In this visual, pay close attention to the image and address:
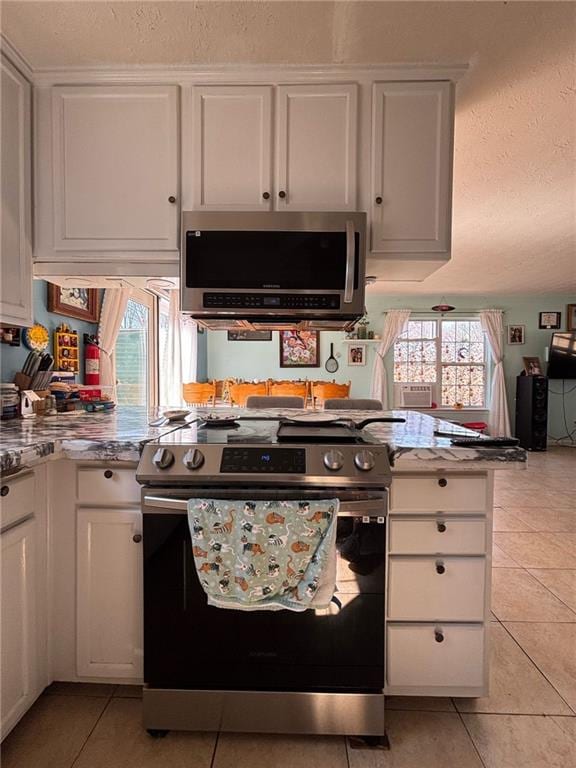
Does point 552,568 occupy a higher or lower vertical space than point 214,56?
lower

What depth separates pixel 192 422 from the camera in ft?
6.15

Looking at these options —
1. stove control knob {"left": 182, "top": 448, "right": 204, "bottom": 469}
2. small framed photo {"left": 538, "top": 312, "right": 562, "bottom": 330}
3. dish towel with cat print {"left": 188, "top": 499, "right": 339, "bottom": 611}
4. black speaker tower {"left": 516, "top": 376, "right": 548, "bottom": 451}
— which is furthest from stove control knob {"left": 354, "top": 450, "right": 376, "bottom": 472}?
small framed photo {"left": 538, "top": 312, "right": 562, "bottom": 330}

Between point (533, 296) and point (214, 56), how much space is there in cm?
677

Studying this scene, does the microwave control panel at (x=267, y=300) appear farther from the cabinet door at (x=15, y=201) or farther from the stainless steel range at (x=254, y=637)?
the cabinet door at (x=15, y=201)

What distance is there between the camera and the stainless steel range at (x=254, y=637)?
4.33 ft

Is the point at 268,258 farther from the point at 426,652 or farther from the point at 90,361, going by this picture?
the point at 90,361

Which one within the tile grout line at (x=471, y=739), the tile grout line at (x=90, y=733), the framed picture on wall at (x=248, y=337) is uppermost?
the framed picture on wall at (x=248, y=337)

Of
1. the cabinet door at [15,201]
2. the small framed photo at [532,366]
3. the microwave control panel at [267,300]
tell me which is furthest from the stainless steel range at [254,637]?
the small framed photo at [532,366]

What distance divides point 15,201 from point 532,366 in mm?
7133

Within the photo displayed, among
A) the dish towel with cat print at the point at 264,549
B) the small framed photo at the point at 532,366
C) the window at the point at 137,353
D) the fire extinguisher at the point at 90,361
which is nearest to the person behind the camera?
the dish towel with cat print at the point at 264,549

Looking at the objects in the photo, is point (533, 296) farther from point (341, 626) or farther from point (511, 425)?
point (341, 626)

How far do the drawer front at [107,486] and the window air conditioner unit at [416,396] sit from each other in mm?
6015

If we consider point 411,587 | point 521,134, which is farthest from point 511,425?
point 411,587

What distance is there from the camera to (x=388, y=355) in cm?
715
